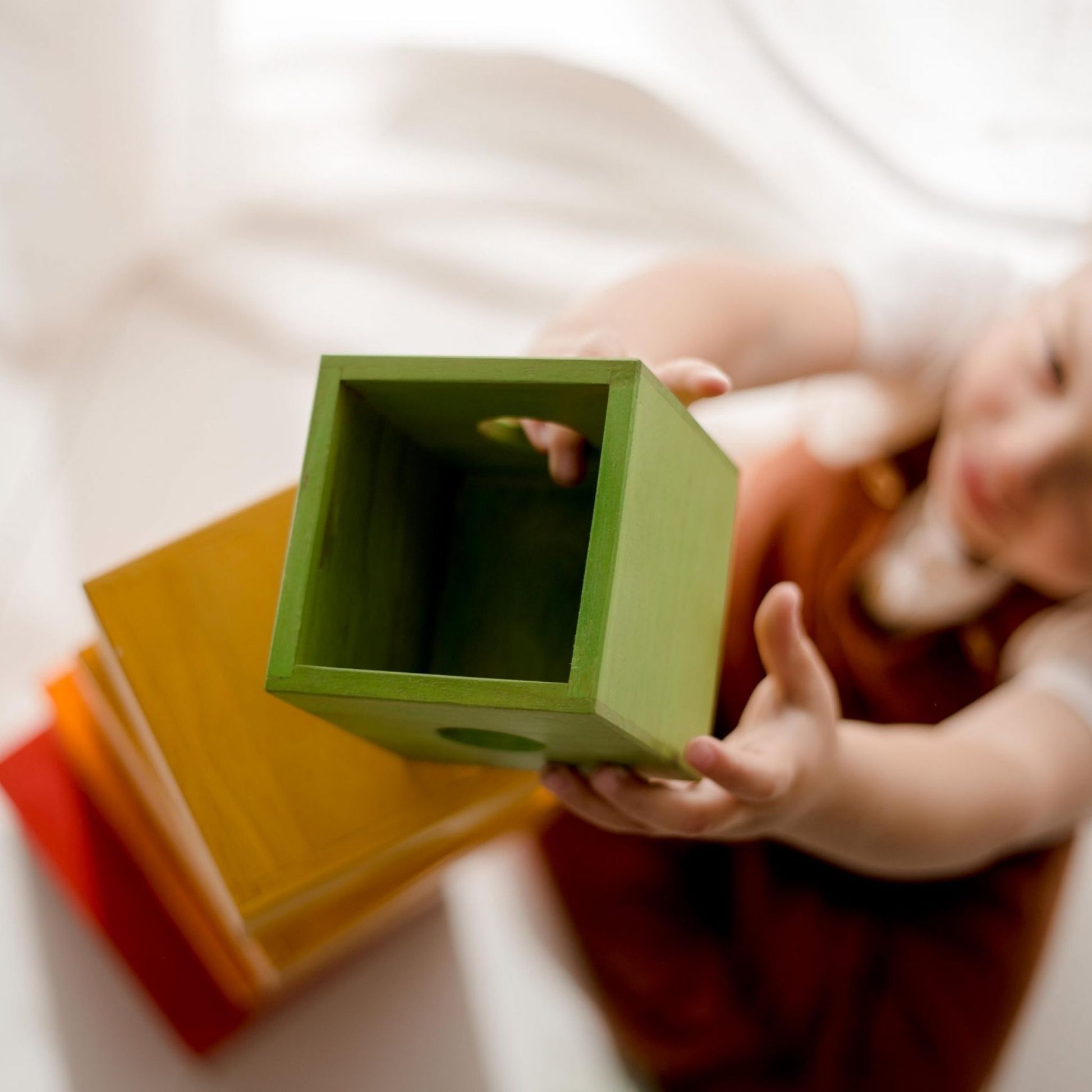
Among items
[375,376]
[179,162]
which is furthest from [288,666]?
[179,162]

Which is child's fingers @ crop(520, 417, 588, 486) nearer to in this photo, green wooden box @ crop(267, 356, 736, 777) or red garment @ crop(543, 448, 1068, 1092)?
green wooden box @ crop(267, 356, 736, 777)

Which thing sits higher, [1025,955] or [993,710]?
[993,710]

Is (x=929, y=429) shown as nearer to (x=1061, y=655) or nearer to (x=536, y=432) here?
(x=1061, y=655)

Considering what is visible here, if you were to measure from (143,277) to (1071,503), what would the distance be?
2.14ft

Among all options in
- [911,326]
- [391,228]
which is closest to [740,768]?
[911,326]

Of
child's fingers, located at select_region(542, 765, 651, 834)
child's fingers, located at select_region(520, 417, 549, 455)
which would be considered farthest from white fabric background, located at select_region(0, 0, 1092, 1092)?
child's fingers, located at select_region(520, 417, 549, 455)

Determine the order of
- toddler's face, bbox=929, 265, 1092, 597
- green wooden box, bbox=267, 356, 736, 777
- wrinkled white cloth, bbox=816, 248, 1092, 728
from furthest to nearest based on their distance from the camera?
wrinkled white cloth, bbox=816, 248, 1092, 728
toddler's face, bbox=929, 265, 1092, 597
green wooden box, bbox=267, 356, 736, 777

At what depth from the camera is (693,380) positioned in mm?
463

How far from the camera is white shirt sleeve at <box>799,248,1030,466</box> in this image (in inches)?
26.5

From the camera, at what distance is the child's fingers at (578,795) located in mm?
470

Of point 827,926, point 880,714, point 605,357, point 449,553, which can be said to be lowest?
point 827,926

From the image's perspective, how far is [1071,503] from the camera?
57 centimetres

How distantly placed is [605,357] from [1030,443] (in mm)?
248

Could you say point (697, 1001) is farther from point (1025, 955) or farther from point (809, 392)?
point (809, 392)
